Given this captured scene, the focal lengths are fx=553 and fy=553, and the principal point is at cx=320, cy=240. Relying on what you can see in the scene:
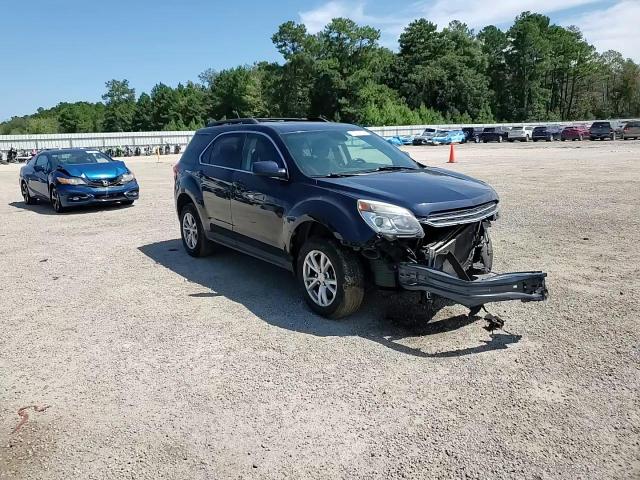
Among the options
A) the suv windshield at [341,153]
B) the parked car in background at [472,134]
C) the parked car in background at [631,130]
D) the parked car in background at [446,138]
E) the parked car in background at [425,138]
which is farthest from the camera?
the parked car in background at [472,134]

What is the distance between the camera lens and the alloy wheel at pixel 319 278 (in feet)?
16.7

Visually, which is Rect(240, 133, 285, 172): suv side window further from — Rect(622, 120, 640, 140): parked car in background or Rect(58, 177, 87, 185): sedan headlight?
Rect(622, 120, 640, 140): parked car in background

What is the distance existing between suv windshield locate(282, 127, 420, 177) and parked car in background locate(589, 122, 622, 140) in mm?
46220

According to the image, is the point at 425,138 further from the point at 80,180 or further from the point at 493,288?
the point at 493,288

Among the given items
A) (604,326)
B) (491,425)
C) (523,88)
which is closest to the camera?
(491,425)

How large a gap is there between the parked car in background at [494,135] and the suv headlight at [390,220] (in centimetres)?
5197

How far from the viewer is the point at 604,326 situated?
4.87 metres

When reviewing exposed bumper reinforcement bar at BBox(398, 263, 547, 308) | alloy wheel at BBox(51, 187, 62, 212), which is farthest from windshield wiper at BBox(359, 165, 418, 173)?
alloy wheel at BBox(51, 187, 62, 212)

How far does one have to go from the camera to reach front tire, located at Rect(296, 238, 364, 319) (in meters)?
4.91

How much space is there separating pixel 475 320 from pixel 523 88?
107774mm

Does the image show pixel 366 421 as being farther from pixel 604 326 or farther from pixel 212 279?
pixel 212 279

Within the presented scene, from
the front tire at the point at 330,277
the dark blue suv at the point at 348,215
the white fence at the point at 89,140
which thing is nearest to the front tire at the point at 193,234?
the dark blue suv at the point at 348,215

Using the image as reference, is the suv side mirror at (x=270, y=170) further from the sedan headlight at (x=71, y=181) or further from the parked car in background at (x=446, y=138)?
the parked car in background at (x=446, y=138)

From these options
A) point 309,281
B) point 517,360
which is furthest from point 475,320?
point 309,281
